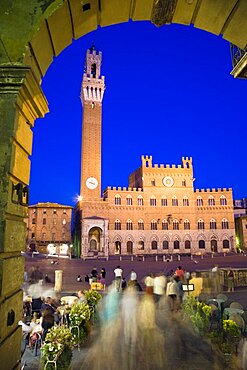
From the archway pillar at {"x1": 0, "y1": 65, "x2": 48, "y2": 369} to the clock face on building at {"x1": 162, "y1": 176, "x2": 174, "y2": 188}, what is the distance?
4485 centimetres

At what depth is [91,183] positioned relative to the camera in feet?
146

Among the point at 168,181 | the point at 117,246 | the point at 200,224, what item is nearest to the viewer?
the point at 117,246

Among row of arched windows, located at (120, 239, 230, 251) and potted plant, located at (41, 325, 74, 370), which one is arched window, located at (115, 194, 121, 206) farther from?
potted plant, located at (41, 325, 74, 370)

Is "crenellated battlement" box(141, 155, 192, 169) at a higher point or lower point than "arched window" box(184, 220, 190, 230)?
higher

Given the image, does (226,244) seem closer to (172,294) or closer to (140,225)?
(140,225)

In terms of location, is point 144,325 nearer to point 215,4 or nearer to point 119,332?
point 119,332

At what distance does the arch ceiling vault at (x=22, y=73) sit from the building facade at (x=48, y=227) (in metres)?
43.6

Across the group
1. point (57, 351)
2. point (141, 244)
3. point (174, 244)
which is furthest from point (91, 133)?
point (57, 351)

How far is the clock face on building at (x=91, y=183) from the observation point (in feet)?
145

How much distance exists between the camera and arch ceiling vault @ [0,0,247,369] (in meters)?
2.62

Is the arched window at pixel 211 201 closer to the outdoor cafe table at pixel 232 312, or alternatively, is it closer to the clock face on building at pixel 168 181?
the clock face on building at pixel 168 181

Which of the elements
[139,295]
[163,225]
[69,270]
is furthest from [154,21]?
[163,225]

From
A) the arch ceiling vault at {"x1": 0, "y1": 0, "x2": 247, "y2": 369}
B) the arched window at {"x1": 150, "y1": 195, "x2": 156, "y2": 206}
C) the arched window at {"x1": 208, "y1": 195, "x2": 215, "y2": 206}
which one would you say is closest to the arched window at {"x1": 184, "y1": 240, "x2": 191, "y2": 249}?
the arched window at {"x1": 208, "y1": 195, "x2": 215, "y2": 206}

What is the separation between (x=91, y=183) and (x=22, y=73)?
42.0 meters
